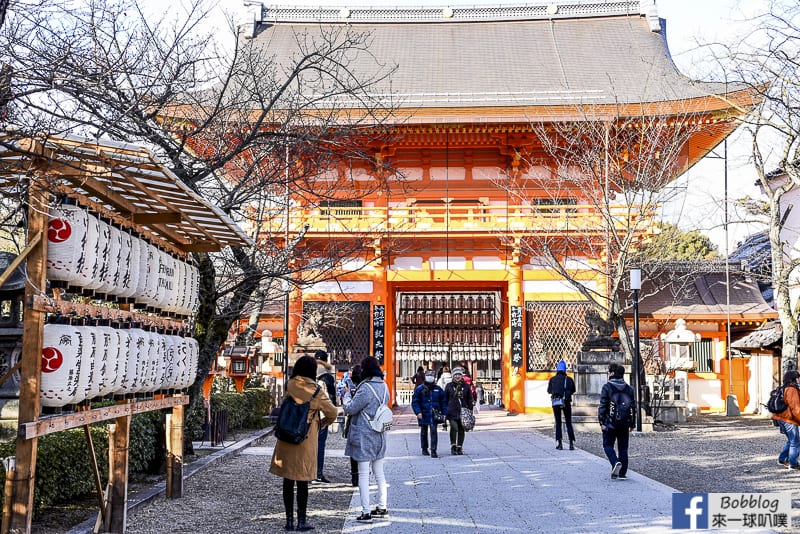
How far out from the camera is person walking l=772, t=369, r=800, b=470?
39.7 feet

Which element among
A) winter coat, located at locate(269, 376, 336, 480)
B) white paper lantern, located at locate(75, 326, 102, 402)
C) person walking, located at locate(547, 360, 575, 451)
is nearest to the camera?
white paper lantern, located at locate(75, 326, 102, 402)

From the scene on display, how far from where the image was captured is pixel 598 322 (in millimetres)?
20594

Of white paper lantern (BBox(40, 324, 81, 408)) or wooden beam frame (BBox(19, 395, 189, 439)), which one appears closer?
wooden beam frame (BBox(19, 395, 189, 439))

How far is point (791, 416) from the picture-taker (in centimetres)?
1223

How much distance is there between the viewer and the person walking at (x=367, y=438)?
8.39 metres

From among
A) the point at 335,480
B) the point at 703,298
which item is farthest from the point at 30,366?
the point at 703,298

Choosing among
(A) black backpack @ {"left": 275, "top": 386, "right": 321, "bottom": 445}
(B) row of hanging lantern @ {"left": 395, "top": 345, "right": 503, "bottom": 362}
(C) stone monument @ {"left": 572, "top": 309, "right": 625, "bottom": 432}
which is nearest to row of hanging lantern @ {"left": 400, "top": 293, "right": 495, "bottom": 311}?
(B) row of hanging lantern @ {"left": 395, "top": 345, "right": 503, "bottom": 362}

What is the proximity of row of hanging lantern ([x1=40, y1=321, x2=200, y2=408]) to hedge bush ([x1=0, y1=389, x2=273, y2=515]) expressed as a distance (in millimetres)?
972

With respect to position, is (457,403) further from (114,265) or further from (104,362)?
(104,362)

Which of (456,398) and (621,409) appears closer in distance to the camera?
(621,409)

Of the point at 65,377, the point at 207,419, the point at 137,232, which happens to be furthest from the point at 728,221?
the point at 65,377

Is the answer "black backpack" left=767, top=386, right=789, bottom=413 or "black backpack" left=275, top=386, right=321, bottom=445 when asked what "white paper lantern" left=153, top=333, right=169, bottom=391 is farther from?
"black backpack" left=767, top=386, right=789, bottom=413

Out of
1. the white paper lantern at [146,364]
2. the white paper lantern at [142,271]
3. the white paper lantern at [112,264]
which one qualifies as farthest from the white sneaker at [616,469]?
the white paper lantern at [112,264]

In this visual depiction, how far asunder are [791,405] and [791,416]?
0.24m
